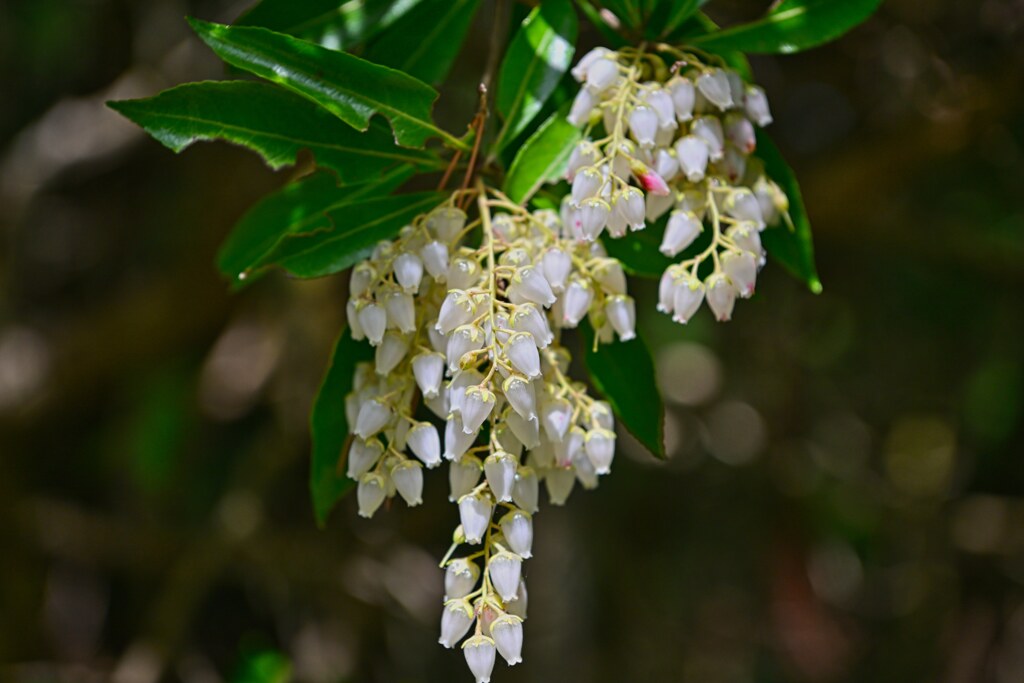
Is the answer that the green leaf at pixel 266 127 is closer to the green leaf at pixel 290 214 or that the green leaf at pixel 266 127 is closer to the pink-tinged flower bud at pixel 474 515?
the green leaf at pixel 290 214

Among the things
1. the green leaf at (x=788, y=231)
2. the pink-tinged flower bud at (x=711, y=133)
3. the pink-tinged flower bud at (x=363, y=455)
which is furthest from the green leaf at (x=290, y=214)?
the green leaf at (x=788, y=231)

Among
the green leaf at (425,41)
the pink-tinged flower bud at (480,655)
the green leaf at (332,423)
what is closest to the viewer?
the pink-tinged flower bud at (480,655)

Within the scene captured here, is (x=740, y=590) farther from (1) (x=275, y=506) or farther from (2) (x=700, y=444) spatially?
(1) (x=275, y=506)

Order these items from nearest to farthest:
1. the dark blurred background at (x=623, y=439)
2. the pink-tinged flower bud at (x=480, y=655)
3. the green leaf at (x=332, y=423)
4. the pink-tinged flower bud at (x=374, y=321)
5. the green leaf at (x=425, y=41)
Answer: the pink-tinged flower bud at (x=480, y=655)
the pink-tinged flower bud at (x=374, y=321)
the green leaf at (x=332, y=423)
the green leaf at (x=425, y=41)
the dark blurred background at (x=623, y=439)

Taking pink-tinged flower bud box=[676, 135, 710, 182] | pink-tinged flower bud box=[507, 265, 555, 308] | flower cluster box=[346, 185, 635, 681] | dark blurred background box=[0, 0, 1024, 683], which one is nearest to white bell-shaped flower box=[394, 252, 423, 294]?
flower cluster box=[346, 185, 635, 681]

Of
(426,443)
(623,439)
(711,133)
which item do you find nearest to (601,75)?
(711,133)

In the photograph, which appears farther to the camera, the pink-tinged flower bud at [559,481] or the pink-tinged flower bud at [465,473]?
the pink-tinged flower bud at [559,481]
